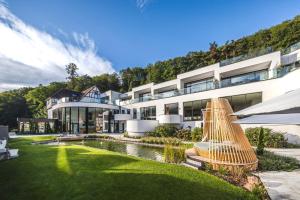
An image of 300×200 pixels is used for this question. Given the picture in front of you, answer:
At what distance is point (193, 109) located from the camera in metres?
23.9

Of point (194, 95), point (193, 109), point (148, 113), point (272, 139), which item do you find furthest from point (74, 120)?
point (272, 139)

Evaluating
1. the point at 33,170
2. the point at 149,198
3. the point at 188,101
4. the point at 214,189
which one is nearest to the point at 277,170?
the point at 214,189

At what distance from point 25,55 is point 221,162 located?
12.9 meters

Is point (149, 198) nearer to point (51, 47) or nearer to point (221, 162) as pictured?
point (221, 162)

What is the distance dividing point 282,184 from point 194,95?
18312mm

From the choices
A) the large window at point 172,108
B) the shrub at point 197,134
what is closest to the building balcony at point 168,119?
the large window at point 172,108

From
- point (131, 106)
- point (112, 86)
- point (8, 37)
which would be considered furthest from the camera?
point (112, 86)

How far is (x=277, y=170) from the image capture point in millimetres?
7250

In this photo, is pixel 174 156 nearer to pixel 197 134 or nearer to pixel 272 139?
pixel 272 139

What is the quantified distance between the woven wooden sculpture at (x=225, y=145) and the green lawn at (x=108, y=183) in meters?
1.55

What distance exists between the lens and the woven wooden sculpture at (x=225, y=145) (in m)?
7.31

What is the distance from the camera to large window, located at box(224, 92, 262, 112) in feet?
61.4

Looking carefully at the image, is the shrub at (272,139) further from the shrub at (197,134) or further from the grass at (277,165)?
the grass at (277,165)

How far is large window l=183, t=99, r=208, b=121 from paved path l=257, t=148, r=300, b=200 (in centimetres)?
1600
